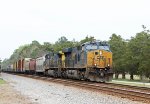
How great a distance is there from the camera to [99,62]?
Result: 2917cm

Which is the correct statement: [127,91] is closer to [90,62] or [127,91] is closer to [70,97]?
[70,97]

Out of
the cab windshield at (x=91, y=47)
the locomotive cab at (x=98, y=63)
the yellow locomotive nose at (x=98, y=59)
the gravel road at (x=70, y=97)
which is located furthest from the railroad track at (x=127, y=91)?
the cab windshield at (x=91, y=47)

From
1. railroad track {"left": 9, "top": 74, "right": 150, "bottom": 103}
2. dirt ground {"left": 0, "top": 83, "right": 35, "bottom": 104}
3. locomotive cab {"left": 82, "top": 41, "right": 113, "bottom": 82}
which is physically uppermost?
locomotive cab {"left": 82, "top": 41, "right": 113, "bottom": 82}

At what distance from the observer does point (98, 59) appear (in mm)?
29234

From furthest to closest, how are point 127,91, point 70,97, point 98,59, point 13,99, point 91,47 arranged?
point 91,47
point 98,59
point 127,91
point 70,97
point 13,99

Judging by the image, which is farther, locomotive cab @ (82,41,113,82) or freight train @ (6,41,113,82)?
freight train @ (6,41,113,82)

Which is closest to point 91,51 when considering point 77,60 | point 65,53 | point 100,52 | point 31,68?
point 100,52

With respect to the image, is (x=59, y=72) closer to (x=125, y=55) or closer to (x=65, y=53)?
(x=65, y=53)

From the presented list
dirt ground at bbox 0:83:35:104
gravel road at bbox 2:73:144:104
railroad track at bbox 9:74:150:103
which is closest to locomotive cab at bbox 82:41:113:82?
railroad track at bbox 9:74:150:103

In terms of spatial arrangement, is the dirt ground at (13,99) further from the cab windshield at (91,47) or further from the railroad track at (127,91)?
the cab windshield at (91,47)

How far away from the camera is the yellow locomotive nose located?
29.0 meters

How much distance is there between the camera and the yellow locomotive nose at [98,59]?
1142 inches

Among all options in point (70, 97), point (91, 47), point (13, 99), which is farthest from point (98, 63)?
point (13, 99)

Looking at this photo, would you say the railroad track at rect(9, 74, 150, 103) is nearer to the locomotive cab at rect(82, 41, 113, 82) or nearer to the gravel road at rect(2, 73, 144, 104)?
the gravel road at rect(2, 73, 144, 104)
